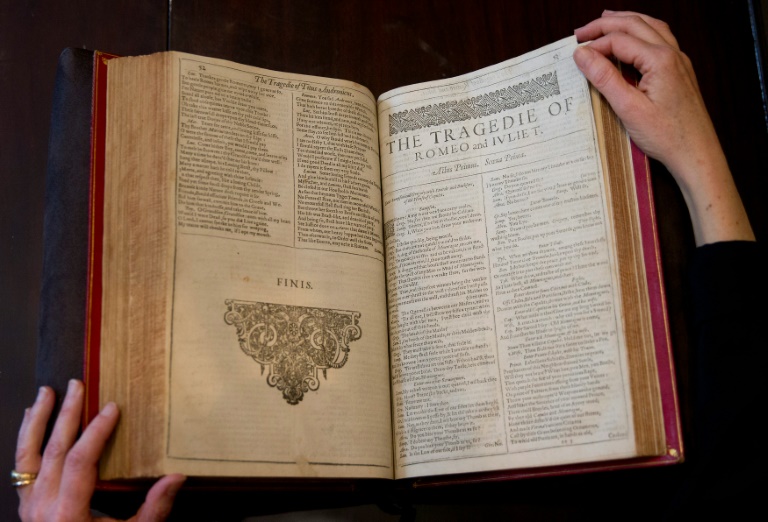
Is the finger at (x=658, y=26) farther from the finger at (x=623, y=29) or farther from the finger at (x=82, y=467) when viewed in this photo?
the finger at (x=82, y=467)

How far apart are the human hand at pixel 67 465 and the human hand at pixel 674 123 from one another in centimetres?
59

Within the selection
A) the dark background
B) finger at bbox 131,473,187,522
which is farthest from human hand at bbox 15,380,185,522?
the dark background

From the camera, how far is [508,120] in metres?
0.98

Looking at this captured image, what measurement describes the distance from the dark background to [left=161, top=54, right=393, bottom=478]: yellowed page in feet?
0.46

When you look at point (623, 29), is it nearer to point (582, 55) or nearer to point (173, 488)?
point (582, 55)

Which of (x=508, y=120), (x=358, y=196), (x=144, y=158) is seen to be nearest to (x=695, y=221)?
(x=508, y=120)

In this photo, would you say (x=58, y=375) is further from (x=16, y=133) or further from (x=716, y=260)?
(x=716, y=260)

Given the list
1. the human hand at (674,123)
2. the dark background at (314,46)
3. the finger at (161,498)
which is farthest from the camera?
the dark background at (314,46)

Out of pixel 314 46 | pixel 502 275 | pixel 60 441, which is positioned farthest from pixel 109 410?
pixel 314 46

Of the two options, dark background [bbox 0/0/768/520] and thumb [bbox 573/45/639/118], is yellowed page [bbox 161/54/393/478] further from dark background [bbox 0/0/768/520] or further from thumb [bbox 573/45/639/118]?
thumb [bbox 573/45/639/118]

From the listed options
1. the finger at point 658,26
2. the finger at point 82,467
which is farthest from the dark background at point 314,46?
the finger at point 82,467

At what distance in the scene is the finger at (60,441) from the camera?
0.83 meters

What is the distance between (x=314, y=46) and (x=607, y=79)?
1.26 feet

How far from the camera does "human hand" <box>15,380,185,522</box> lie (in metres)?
0.81
